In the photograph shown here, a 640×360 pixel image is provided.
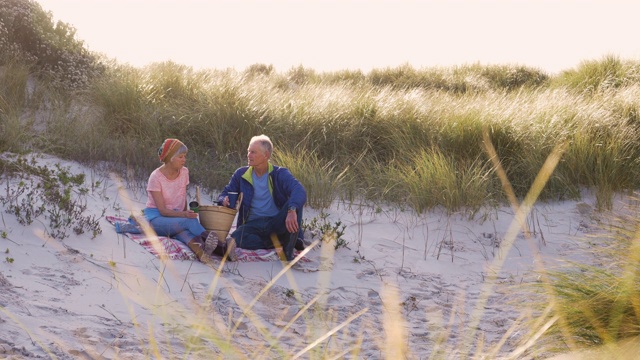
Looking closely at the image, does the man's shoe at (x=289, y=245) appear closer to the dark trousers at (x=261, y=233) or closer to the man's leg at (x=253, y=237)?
the dark trousers at (x=261, y=233)

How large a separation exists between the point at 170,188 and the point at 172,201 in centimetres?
13

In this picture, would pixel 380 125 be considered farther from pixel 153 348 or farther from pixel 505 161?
pixel 153 348

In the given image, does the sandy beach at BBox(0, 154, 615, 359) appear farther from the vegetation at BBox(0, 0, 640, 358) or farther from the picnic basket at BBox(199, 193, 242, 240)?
the vegetation at BBox(0, 0, 640, 358)

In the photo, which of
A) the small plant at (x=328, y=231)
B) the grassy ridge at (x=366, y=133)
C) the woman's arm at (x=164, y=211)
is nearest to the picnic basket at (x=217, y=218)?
the woman's arm at (x=164, y=211)

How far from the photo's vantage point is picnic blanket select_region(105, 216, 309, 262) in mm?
5938

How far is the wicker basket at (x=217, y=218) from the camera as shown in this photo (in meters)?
6.06

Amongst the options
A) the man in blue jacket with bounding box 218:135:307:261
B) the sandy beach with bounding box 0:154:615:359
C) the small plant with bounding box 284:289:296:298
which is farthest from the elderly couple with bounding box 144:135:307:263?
the small plant with bounding box 284:289:296:298

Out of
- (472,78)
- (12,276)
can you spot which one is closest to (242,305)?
(12,276)

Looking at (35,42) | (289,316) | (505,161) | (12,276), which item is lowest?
(289,316)

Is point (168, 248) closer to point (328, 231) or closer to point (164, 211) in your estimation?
point (164, 211)

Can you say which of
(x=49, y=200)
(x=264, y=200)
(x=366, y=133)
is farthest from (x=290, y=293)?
(x=366, y=133)

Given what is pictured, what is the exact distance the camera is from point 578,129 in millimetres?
9359

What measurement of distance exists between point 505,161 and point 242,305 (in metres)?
5.50

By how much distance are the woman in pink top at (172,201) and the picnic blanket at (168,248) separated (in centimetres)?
11
